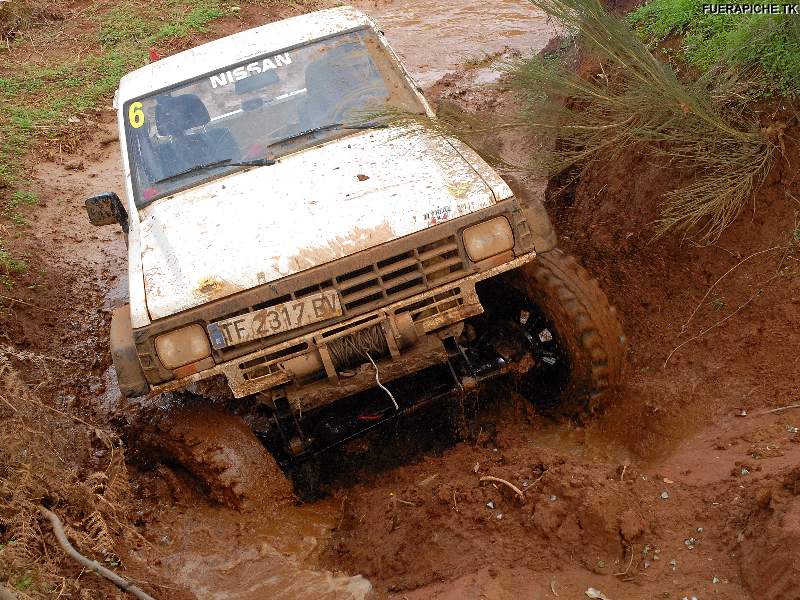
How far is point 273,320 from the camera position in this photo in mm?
3799

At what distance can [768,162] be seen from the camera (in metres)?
4.57

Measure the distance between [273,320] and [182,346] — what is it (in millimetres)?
442

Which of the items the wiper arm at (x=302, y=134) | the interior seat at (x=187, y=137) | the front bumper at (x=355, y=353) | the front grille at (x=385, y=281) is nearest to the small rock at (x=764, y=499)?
the front bumper at (x=355, y=353)

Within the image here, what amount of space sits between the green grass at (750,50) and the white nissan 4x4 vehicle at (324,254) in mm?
1634

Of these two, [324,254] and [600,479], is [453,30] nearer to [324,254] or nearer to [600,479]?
[324,254]

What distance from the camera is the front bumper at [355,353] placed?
388 centimetres

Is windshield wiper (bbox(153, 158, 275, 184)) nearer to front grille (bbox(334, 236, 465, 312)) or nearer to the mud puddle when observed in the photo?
front grille (bbox(334, 236, 465, 312))

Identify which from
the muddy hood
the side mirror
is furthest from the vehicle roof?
the muddy hood

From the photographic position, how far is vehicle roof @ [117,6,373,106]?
5.01 meters

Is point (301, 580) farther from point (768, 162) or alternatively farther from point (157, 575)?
point (768, 162)

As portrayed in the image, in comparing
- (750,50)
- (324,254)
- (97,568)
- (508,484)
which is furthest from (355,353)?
(750,50)

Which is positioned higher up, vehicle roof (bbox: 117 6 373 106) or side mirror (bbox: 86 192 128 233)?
vehicle roof (bbox: 117 6 373 106)

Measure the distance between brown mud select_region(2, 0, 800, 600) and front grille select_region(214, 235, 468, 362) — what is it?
27.4 inches

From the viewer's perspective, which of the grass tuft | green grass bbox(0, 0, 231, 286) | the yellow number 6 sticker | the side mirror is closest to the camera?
the grass tuft
